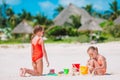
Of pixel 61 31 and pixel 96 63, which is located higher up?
pixel 61 31

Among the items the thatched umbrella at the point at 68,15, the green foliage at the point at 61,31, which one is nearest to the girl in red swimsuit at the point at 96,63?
the green foliage at the point at 61,31

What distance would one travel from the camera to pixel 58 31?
37031 mm

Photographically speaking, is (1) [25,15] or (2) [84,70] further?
(1) [25,15]

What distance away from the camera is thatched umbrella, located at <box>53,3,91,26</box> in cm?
4612

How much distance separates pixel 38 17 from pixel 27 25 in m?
1.97

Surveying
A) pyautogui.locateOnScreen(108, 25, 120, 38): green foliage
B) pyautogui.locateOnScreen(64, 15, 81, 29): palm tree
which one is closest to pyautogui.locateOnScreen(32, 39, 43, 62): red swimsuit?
pyautogui.locateOnScreen(108, 25, 120, 38): green foliage

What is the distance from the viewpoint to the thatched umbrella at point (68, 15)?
4612 cm

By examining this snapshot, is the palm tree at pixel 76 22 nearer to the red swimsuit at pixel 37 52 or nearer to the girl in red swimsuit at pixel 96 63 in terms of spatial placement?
the red swimsuit at pixel 37 52

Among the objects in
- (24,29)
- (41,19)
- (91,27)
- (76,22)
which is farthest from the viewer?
(76,22)

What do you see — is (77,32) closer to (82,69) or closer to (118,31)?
(118,31)

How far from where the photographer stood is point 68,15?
47469mm

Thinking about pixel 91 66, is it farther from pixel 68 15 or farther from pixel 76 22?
pixel 68 15

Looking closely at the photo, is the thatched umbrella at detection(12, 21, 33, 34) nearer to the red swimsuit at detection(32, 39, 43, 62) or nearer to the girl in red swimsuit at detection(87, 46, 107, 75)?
the red swimsuit at detection(32, 39, 43, 62)

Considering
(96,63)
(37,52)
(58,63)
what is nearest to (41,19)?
(58,63)
